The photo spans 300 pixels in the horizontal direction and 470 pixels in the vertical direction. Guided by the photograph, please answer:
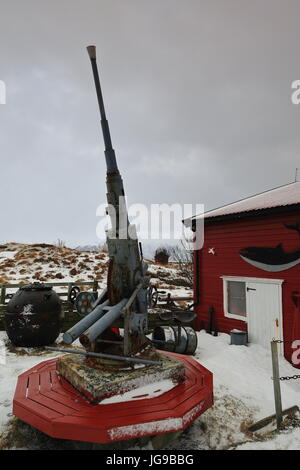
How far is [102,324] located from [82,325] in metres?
0.32

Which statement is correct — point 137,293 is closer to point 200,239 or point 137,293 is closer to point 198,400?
point 198,400

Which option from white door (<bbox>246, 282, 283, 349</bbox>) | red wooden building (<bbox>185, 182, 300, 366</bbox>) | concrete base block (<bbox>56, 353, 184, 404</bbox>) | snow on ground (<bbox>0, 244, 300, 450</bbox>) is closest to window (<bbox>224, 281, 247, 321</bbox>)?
red wooden building (<bbox>185, 182, 300, 366</bbox>)

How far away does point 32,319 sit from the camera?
9344 millimetres

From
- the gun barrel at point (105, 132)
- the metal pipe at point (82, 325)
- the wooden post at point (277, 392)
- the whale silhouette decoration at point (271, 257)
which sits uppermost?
the gun barrel at point (105, 132)

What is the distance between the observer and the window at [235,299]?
10742mm

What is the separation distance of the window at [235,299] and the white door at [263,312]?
1.31 ft

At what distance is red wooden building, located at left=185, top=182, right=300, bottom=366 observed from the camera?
9.15m

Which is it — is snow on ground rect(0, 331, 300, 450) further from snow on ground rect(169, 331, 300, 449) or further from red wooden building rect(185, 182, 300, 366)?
red wooden building rect(185, 182, 300, 366)

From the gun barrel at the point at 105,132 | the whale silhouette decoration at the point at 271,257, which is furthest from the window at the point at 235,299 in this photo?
the gun barrel at the point at 105,132

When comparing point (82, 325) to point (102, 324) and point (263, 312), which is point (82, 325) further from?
point (263, 312)

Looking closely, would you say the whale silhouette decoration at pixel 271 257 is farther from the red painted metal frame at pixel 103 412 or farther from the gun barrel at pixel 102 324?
the gun barrel at pixel 102 324
